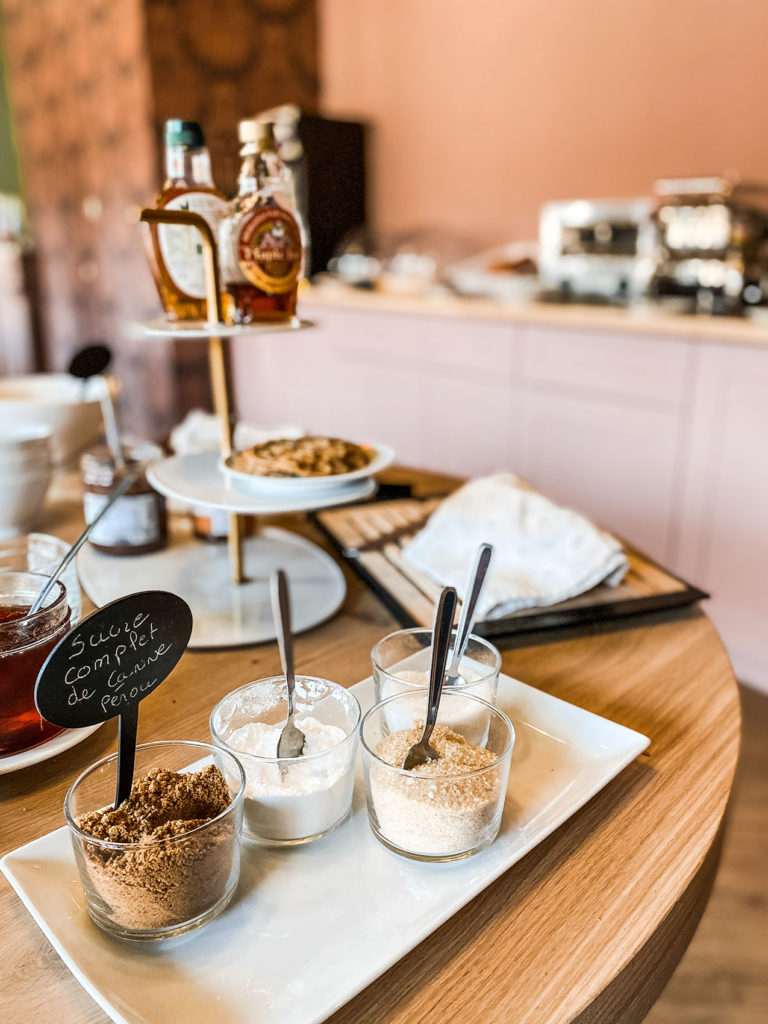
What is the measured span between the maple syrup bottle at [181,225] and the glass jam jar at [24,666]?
408mm

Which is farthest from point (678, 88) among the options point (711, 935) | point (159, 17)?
point (711, 935)

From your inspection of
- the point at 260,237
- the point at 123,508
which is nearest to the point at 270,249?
the point at 260,237

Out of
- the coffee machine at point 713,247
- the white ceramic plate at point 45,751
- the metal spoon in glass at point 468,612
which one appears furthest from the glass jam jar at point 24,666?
the coffee machine at point 713,247

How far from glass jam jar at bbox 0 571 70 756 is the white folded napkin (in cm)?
42

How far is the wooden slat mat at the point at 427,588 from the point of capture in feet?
2.94

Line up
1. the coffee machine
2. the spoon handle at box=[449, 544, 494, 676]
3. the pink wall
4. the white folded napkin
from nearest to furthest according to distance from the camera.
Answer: the spoon handle at box=[449, 544, 494, 676] < the white folded napkin < the coffee machine < the pink wall

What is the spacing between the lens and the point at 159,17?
11.7ft

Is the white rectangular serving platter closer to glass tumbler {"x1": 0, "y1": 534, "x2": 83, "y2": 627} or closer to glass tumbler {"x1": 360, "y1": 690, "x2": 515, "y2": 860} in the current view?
glass tumbler {"x1": 360, "y1": 690, "x2": 515, "y2": 860}

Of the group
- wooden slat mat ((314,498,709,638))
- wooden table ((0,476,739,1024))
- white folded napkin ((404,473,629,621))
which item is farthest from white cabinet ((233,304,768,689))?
wooden table ((0,476,739,1024))

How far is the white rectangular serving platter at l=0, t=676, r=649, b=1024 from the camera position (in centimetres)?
45

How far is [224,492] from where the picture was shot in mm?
882

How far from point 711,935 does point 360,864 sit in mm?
1144

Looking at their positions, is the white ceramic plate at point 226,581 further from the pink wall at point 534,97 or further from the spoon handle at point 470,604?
the pink wall at point 534,97

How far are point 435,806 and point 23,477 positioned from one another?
808mm
